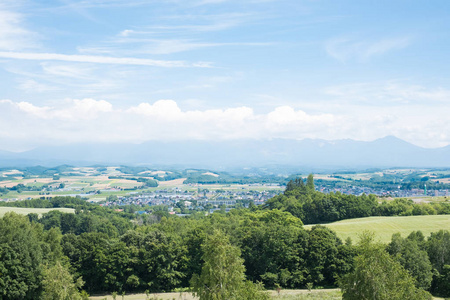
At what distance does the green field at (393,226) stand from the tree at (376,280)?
32209 millimetres

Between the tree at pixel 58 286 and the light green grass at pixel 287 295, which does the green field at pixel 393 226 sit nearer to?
the light green grass at pixel 287 295

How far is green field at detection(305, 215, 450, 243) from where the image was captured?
5719 centimetres

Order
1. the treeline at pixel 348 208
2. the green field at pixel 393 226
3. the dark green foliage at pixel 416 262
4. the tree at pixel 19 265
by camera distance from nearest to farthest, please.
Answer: the tree at pixel 19 265 < the dark green foliage at pixel 416 262 < the green field at pixel 393 226 < the treeline at pixel 348 208

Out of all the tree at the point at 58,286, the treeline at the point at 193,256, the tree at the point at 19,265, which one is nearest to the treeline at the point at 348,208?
the treeline at the point at 193,256

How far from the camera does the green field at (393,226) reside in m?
57.2

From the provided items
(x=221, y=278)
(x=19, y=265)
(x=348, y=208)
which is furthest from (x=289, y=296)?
(x=348, y=208)

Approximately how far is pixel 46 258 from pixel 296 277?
25311 mm

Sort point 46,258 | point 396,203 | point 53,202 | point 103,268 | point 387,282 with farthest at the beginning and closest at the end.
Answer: point 53,202 < point 396,203 < point 103,268 < point 46,258 < point 387,282

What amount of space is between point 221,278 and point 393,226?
147ft

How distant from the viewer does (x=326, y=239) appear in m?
44.6

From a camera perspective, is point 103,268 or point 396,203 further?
point 396,203

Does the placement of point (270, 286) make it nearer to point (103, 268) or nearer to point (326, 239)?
point (326, 239)

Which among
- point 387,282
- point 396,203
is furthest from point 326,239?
point 396,203

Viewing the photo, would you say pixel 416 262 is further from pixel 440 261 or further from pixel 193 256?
pixel 193 256
